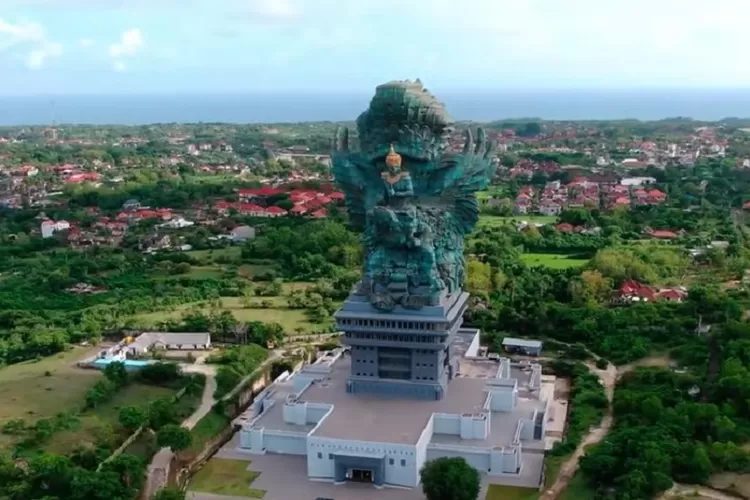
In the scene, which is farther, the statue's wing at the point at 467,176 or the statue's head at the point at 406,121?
the statue's wing at the point at 467,176

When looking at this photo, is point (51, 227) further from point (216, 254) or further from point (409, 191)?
point (409, 191)

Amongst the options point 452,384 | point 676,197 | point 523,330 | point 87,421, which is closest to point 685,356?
point 523,330

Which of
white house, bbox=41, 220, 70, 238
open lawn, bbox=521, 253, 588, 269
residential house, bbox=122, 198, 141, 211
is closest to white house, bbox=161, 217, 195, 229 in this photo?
white house, bbox=41, 220, 70, 238

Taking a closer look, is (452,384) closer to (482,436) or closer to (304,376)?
(482,436)

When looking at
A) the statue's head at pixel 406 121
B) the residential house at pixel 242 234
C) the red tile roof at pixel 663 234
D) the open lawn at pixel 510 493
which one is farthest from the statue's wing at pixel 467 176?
the residential house at pixel 242 234

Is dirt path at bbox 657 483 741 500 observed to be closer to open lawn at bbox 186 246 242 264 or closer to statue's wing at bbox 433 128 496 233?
statue's wing at bbox 433 128 496 233

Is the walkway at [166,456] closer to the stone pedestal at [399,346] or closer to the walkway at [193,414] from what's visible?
the walkway at [193,414]
